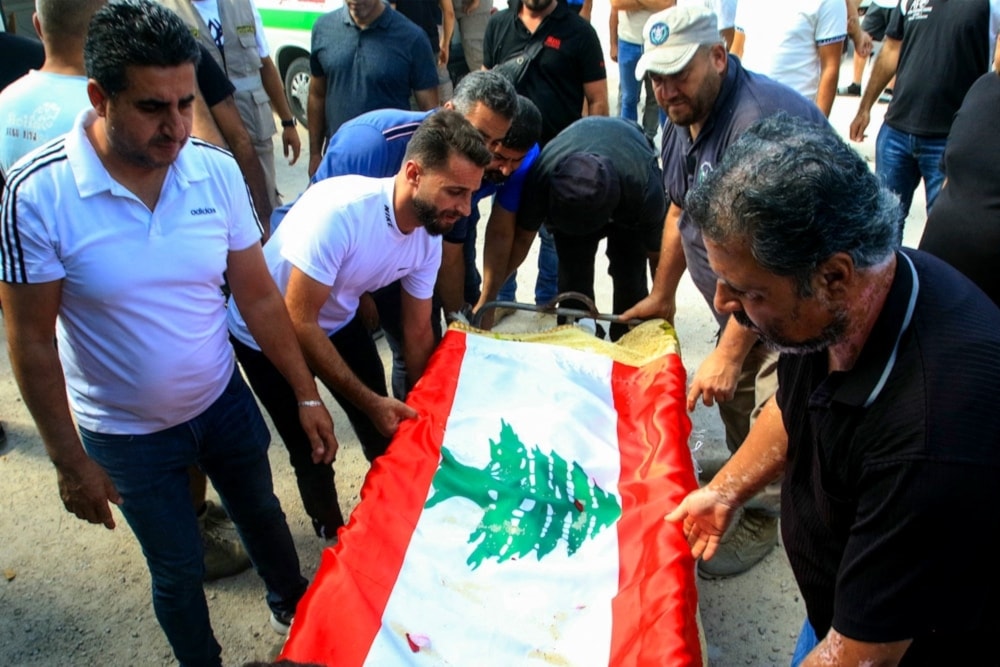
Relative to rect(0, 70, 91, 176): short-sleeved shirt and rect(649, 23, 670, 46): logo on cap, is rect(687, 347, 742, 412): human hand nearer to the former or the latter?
rect(649, 23, 670, 46): logo on cap

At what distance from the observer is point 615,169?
3.11 metres

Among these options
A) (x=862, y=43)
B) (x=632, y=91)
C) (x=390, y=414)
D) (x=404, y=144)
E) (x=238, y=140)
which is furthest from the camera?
(x=632, y=91)

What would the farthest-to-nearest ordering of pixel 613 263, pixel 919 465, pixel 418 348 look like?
pixel 613 263, pixel 418 348, pixel 919 465

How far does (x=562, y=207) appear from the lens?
308cm

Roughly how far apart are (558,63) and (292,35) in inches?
125

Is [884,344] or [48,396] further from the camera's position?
[48,396]

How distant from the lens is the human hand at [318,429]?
7.50 feet

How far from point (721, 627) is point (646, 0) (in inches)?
Result: 172

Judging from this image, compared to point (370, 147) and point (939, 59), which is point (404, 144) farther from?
point (939, 59)

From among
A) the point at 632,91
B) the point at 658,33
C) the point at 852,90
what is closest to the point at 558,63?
the point at 658,33

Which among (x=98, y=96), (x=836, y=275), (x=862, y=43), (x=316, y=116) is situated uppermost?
(x=98, y=96)

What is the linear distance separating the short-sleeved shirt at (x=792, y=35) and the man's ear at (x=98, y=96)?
339cm

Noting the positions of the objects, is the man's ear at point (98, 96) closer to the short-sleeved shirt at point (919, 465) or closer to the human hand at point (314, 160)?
the short-sleeved shirt at point (919, 465)

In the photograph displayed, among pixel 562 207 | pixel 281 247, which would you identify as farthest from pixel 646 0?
pixel 281 247
